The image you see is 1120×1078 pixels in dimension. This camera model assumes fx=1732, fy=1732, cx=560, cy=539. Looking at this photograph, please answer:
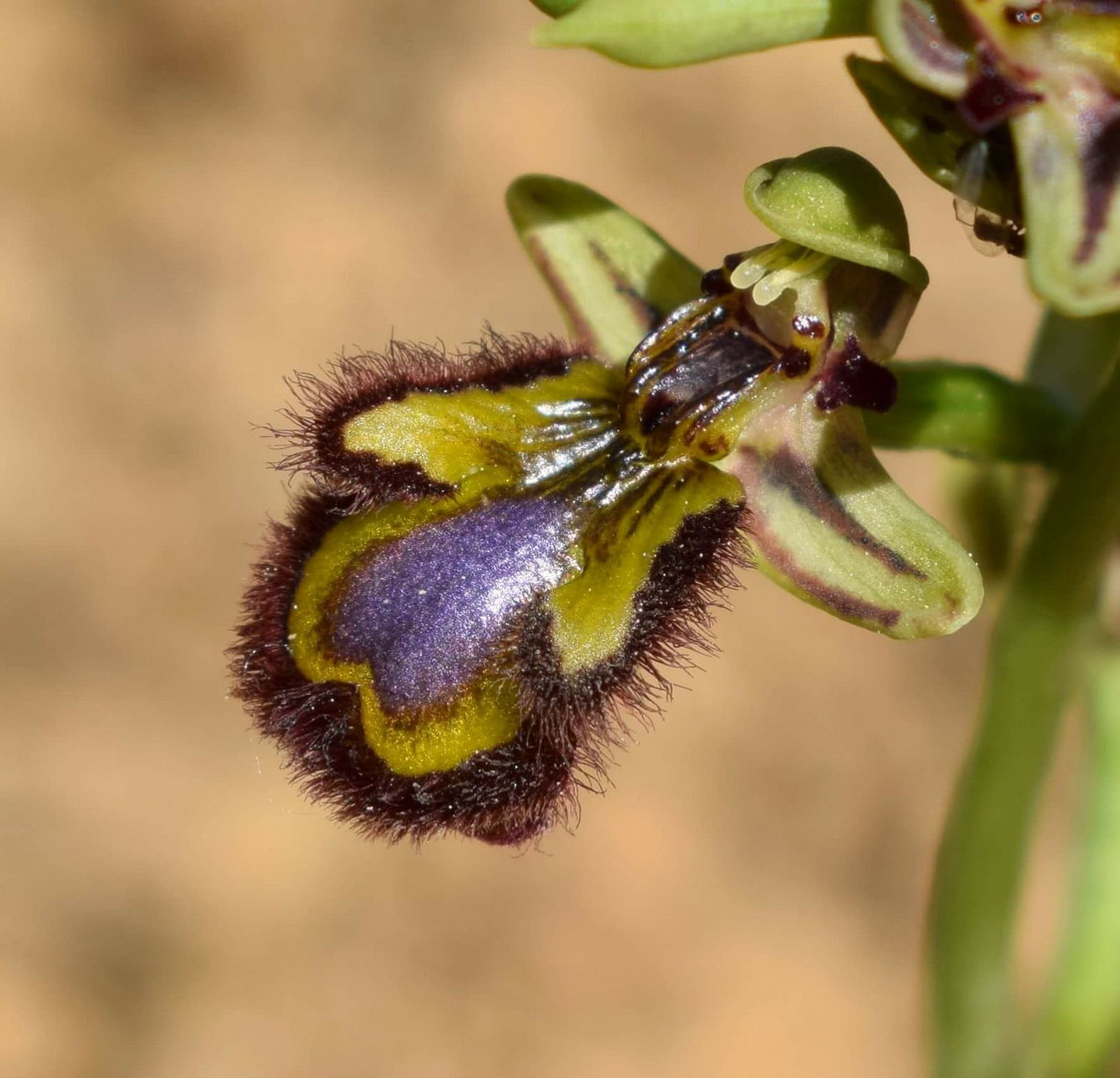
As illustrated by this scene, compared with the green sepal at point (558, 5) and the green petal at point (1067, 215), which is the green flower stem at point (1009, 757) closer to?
the green petal at point (1067, 215)

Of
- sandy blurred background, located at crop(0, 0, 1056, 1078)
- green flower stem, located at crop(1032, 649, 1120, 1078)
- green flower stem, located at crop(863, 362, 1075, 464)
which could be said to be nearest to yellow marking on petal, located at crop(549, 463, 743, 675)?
green flower stem, located at crop(863, 362, 1075, 464)

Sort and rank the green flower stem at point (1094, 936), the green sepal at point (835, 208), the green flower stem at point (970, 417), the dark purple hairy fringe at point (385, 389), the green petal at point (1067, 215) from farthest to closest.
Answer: the green flower stem at point (1094, 936), the green flower stem at point (970, 417), the dark purple hairy fringe at point (385, 389), the green sepal at point (835, 208), the green petal at point (1067, 215)

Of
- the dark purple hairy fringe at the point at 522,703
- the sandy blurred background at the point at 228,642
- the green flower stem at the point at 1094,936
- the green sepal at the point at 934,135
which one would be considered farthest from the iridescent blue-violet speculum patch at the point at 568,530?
the sandy blurred background at the point at 228,642

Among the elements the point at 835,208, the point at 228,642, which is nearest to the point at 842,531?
the point at 835,208

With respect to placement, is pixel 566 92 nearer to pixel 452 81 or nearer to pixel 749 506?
pixel 452 81

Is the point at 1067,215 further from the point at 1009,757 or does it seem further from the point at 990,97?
the point at 1009,757

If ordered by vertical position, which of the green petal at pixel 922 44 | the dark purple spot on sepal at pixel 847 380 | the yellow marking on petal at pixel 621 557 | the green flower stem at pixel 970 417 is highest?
the green petal at pixel 922 44

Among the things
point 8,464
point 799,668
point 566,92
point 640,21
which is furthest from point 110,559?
point 640,21

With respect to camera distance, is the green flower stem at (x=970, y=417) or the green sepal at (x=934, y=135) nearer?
the green sepal at (x=934, y=135)
